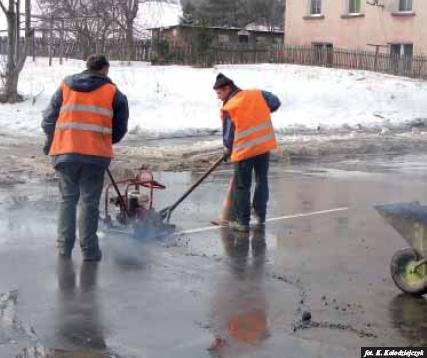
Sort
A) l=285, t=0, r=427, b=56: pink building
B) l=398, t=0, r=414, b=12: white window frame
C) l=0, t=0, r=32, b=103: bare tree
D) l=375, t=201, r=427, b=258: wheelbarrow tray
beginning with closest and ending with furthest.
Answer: l=375, t=201, r=427, b=258: wheelbarrow tray < l=0, t=0, r=32, b=103: bare tree < l=285, t=0, r=427, b=56: pink building < l=398, t=0, r=414, b=12: white window frame

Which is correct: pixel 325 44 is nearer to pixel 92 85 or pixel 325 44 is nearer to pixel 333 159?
pixel 333 159

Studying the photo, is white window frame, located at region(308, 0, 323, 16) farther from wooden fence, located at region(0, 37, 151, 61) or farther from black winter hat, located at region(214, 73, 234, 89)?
black winter hat, located at region(214, 73, 234, 89)

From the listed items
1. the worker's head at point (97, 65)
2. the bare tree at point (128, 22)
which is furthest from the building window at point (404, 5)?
the worker's head at point (97, 65)

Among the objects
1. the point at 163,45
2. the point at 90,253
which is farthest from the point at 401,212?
the point at 163,45

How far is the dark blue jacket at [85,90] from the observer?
7051 millimetres

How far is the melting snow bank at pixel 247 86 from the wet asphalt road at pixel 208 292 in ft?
34.2

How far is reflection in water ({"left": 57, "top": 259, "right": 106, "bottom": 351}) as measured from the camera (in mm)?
5129

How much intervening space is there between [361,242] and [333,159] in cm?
794

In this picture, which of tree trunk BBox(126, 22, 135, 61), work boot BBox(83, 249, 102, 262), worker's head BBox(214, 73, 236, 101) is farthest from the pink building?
work boot BBox(83, 249, 102, 262)

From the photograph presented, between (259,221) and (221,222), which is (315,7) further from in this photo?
(221,222)

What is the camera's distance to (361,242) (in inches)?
334

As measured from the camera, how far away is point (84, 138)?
7074mm

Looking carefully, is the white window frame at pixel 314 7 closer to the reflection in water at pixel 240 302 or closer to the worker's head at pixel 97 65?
the reflection in water at pixel 240 302

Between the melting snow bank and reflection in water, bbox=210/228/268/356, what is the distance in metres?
11.3
